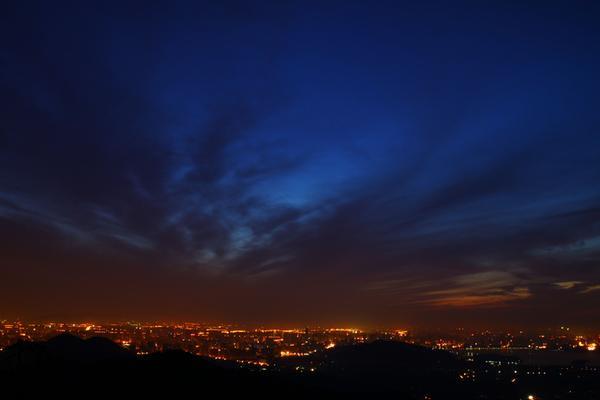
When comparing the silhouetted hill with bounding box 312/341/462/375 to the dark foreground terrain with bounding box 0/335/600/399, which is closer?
the dark foreground terrain with bounding box 0/335/600/399

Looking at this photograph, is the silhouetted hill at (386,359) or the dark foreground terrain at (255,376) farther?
the silhouetted hill at (386,359)

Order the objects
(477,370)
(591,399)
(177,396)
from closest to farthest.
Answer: (177,396)
(591,399)
(477,370)

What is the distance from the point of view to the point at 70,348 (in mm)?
78938

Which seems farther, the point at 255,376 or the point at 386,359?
the point at 386,359

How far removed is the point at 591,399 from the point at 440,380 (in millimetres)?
23253

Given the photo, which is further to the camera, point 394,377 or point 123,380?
point 394,377

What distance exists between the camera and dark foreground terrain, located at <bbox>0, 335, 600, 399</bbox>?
36969 millimetres

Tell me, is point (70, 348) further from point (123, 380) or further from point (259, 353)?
point (259, 353)

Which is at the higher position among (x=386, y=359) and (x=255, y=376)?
(x=255, y=376)

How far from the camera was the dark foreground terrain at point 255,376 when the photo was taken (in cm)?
3697

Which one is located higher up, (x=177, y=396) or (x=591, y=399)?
(x=177, y=396)

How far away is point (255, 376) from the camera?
47.7 meters

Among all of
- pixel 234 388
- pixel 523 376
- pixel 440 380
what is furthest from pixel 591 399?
pixel 234 388

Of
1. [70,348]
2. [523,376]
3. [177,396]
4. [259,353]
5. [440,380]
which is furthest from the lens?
[259,353]
